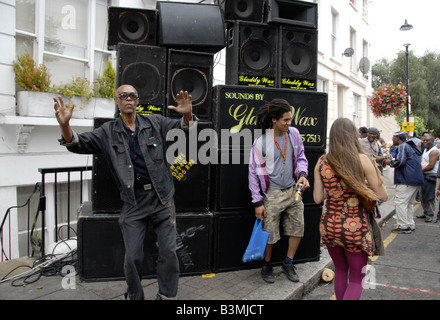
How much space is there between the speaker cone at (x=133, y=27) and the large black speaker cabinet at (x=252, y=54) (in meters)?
1.12

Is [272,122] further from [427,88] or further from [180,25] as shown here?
[427,88]

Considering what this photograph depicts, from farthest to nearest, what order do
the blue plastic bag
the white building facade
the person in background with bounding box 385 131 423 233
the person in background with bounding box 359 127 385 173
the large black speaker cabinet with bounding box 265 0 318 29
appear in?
the person in background with bounding box 359 127 385 173 < the person in background with bounding box 385 131 423 233 < the white building facade < the large black speaker cabinet with bounding box 265 0 318 29 < the blue plastic bag

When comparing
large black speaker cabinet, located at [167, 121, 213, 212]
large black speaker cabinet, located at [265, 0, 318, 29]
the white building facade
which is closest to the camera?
large black speaker cabinet, located at [167, 121, 213, 212]

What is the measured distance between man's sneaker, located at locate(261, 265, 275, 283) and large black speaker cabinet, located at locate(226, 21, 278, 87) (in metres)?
2.30

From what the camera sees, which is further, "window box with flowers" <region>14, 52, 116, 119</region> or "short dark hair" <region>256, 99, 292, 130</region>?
"window box with flowers" <region>14, 52, 116, 119</region>

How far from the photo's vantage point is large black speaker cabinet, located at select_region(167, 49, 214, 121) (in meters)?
4.00

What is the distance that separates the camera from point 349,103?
56.7 ft

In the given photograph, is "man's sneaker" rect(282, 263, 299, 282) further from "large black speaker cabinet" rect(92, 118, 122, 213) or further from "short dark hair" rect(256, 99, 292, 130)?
"large black speaker cabinet" rect(92, 118, 122, 213)

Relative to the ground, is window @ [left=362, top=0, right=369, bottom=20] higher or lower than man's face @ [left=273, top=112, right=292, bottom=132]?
higher

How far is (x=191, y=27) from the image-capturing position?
4.09m

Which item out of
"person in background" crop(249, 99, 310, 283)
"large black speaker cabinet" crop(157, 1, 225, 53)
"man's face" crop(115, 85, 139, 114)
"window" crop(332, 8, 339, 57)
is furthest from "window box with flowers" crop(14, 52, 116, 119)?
"window" crop(332, 8, 339, 57)

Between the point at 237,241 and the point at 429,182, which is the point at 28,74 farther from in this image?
the point at 429,182

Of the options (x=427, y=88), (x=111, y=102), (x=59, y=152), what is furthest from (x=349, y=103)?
(x=427, y=88)
